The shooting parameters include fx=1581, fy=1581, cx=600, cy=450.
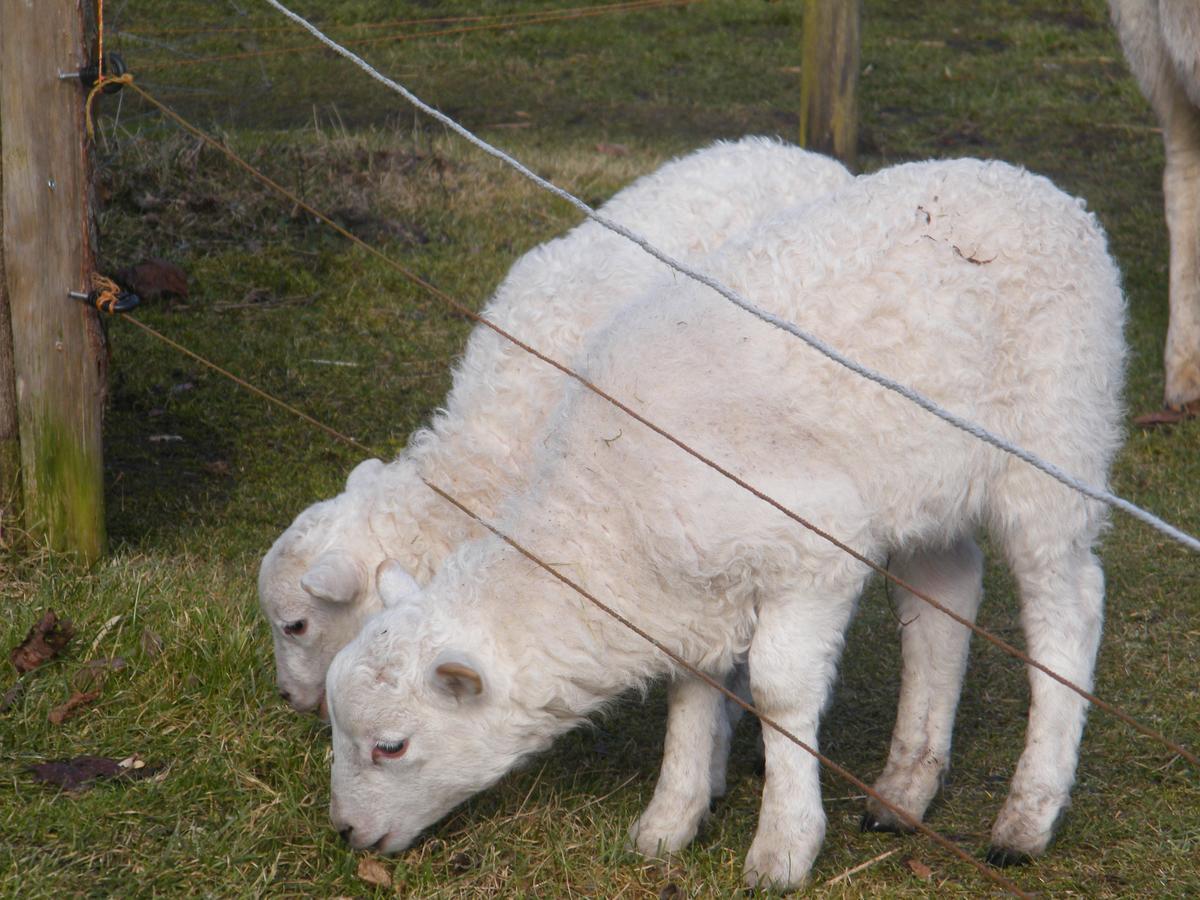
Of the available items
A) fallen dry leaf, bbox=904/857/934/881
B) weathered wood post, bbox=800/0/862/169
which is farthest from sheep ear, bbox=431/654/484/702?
weathered wood post, bbox=800/0/862/169

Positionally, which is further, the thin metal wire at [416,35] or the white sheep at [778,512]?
the thin metal wire at [416,35]

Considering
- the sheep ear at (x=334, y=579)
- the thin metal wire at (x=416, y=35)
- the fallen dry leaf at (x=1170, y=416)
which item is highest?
the thin metal wire at (x=416, y=35)

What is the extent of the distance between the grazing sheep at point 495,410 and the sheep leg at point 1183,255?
8.15ft

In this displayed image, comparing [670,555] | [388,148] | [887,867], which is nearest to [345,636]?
[670,555]

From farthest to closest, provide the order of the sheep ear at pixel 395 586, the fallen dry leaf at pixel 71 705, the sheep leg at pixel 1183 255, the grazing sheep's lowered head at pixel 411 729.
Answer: the sheep leg at pixel 1183 255 < the fallen dry leaf at pixel 71 705 < the sheep ear at pixel 395 586 < the grazing sheep's lowered head at pixel 411 729

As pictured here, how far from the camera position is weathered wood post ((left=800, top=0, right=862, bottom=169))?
888cm

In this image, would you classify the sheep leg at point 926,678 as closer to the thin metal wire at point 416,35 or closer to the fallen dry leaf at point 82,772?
the fallen dry leaf at point 82,772

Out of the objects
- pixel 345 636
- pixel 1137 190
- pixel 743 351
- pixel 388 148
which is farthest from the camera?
pixel 1137 190

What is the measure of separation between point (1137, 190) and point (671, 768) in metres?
7.57

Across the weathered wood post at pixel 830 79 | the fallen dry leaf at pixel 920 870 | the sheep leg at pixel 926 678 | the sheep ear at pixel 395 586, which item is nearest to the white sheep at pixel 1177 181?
the weathered wood post at pixel 830 79

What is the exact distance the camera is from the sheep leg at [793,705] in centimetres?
388

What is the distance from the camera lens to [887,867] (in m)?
4.10

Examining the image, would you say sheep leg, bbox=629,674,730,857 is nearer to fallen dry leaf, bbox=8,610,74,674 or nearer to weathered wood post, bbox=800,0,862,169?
fallen dry leaf, bbox=8,610,74,674

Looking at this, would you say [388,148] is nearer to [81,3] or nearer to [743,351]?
[81,3]
